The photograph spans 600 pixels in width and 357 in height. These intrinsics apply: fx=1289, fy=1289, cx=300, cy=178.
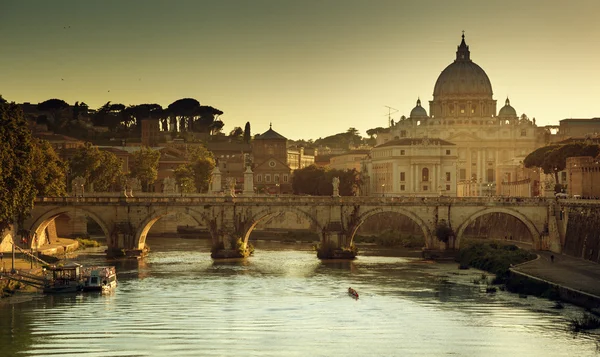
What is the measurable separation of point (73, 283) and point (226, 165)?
101649 mm

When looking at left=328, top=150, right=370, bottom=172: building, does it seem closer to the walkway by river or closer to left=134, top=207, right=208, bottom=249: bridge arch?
left=134, top=207, right=208, bottom=249: bridge arch

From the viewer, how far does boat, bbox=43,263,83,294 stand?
6594cm

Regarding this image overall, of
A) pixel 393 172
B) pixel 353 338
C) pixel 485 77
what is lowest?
pixel 353 338

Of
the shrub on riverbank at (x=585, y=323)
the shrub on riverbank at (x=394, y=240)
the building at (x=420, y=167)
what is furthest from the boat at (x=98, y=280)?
the building at (x=420, y=167)

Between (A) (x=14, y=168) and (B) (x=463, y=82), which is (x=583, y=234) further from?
(B) (x=463, y=82)

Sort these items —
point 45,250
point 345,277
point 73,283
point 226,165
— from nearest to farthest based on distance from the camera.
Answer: point 73,283, point 345,277, point 45,250, point 226,165

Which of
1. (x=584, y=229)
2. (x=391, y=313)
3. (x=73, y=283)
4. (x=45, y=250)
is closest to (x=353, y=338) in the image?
(x=391, y=313)

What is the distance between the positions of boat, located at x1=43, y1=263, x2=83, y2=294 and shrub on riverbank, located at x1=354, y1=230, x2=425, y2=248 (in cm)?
3837

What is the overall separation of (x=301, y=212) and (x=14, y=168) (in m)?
21.0

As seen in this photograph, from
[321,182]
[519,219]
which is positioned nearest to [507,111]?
[321,182]

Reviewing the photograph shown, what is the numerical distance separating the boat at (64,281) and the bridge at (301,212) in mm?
19457

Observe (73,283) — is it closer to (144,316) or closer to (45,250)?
(144,316)

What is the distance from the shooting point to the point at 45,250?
3344 inches

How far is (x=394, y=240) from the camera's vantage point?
103125 mm
